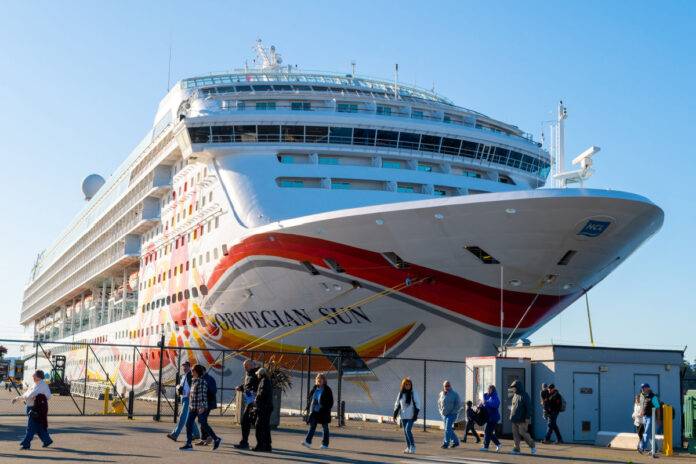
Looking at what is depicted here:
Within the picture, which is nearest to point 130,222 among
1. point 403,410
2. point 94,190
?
point 403,410

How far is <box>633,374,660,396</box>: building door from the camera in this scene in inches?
684

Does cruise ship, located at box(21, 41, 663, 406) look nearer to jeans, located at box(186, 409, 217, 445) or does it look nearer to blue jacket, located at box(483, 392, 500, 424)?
blue jacket, located at box(483, 392, 500, 424)

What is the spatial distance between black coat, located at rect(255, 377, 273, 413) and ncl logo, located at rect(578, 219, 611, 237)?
8.51 meters

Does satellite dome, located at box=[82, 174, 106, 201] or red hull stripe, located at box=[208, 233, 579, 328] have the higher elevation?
satellite dome, located at box=[82, 174, 106, 201]

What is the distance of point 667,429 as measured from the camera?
→ 48.3ft

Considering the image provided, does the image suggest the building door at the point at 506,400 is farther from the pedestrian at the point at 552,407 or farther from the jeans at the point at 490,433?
the jeans at the point at 490,433

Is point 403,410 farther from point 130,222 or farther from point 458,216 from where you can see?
point 130,222

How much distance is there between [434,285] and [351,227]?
7.98 feet

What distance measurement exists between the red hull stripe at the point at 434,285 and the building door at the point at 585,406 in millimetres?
3105

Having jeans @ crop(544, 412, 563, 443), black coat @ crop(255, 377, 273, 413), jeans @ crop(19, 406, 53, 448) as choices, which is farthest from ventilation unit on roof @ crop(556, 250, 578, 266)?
jeans @ crop(19, 406, 53, 448)

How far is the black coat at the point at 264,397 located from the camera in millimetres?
12586

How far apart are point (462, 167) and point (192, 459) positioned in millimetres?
17152

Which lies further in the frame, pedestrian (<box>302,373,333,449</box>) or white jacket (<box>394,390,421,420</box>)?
white jacket (<box>394,390,421,420</box>)

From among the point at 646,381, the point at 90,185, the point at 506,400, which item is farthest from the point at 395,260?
the point at 90,185
